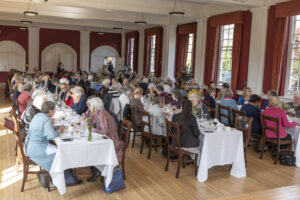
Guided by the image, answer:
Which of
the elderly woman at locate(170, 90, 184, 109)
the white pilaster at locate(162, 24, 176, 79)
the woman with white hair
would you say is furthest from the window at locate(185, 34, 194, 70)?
the woman with white hair

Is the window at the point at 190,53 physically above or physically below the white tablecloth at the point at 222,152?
above

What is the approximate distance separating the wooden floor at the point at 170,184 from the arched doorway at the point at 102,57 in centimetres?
1624

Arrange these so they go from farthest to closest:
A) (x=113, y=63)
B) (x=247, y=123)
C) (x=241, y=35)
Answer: (x=113, y=63), (x=241, y=35), (x=247, y=123)

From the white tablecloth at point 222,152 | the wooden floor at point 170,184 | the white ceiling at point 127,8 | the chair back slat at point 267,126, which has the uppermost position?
the white ceiling at point 127,8

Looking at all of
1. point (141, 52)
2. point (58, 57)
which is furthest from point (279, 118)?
point (58, 57)

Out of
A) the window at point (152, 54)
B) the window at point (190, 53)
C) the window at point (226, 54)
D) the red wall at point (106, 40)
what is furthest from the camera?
the red wall at point (106, 40)

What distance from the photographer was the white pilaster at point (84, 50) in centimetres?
2145

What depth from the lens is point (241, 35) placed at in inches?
422

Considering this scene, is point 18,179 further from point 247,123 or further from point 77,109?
point 247,123

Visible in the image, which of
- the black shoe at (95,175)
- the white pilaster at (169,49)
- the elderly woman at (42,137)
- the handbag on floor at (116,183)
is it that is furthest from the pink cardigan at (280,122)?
the white pilaster at (169,49)

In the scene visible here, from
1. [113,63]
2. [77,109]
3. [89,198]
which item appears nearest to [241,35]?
[77,109]

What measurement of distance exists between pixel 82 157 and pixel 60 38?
18.3m

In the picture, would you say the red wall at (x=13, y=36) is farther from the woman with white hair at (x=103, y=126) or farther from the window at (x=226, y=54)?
the woman with white hair at (x=103, y=126)

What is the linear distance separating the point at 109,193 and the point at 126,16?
10.8m
